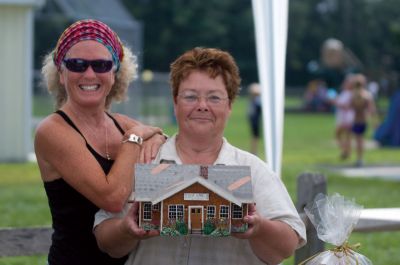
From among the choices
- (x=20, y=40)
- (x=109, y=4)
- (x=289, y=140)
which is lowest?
(x=289, y=140)

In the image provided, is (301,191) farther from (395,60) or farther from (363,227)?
(395,60)

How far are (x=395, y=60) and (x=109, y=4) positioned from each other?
44819 millimetres

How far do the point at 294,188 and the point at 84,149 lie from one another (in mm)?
9876

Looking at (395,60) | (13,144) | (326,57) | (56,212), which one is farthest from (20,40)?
(395,60)

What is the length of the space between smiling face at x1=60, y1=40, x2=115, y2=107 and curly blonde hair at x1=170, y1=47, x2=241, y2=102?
279 mm

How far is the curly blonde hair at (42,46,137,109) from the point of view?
3.47 metres

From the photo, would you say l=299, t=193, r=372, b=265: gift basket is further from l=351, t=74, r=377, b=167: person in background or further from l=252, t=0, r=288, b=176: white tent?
l=351, t=74, r=377, b=167: person in background

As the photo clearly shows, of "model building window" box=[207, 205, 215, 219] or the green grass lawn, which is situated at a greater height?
"model building window" box=[207, 205, 215, 219]

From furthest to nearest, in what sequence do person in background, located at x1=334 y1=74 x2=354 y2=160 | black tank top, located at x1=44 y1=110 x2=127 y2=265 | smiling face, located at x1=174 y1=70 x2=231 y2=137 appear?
person in background, located at x1=334 y1=74 x2=354 y2=160
black tank top, located at x1=44 y1=110 x2=127 y2=265
smiling face, located at x1=174 y1=70 x2=231 y2=137

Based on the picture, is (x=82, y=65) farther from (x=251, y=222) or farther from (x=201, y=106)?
(x=251, y=222)

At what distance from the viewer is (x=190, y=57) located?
3000 millimetres

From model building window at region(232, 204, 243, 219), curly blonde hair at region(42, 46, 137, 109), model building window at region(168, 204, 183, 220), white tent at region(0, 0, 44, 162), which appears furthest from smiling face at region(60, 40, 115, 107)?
white tent at region(0, 0, 44, 162)

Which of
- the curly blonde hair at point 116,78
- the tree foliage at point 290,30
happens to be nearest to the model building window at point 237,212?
the curly blonde hair at point 116,78

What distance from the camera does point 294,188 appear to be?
1281 centimetres
